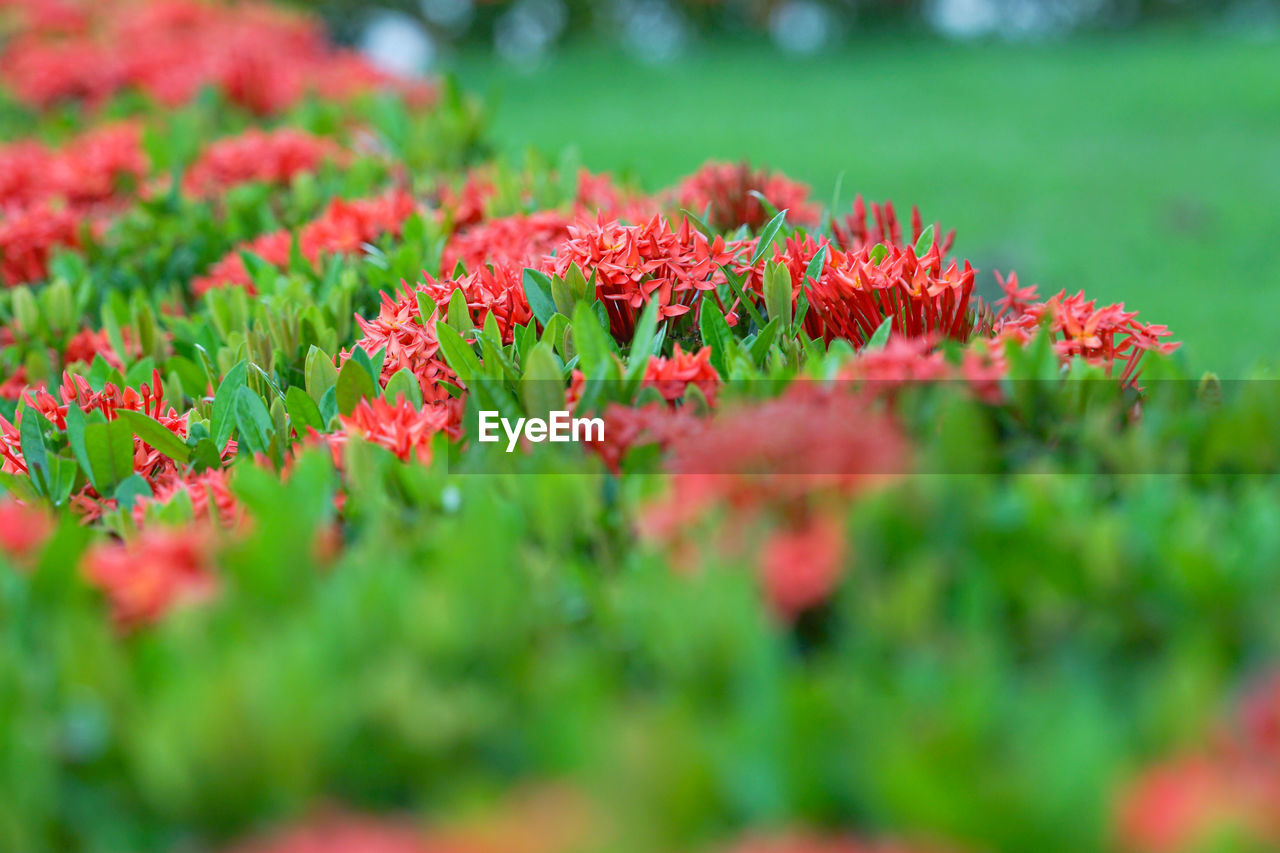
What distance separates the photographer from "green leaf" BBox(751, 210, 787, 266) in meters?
2.54

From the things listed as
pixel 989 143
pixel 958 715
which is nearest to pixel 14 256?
pixel 958 715

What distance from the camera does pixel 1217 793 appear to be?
108 centimetres

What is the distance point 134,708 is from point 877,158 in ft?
25.8

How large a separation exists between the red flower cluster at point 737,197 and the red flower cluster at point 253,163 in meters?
1.62

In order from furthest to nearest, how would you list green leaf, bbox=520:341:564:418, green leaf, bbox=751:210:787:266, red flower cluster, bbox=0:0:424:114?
red flower cluster, bbox=0:0:424:114, green leaf, bbox=751:210:787:266, green leaf, bbox=520:341:564:418

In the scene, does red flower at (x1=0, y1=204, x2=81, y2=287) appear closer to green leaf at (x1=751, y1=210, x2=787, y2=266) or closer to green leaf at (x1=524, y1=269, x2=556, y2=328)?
green leaf at (x1=524, y1=269, x2=556, y2=328)

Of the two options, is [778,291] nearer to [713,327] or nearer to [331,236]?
[713,327]

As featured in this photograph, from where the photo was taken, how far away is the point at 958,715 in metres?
1.22

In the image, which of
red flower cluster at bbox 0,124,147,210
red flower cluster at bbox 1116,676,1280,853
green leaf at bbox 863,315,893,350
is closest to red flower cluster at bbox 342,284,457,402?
green leaf at bbox 863,315,893,350

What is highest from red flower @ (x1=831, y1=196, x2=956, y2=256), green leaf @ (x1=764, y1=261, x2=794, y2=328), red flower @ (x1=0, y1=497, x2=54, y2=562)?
red flower @ (x1=831, y1=196, x2=956, y2=256)

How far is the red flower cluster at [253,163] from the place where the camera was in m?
4.35

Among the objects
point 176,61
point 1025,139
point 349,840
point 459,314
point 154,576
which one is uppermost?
point 176,61

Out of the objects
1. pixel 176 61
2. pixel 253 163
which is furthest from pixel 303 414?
pixel 176 61

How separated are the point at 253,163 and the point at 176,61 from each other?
2454mm
